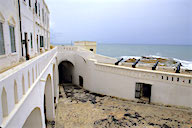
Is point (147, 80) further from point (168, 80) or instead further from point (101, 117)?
point (101, 117)

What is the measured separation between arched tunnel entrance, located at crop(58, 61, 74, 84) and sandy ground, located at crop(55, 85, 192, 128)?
9519 millimetres

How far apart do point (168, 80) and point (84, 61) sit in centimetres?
1020

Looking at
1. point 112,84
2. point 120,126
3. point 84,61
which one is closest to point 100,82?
point 112,84

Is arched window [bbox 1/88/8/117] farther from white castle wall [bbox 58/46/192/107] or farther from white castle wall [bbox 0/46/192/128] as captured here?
white castle wall [bbox 58/46/192/107]

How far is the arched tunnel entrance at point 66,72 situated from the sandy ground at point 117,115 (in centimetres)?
952

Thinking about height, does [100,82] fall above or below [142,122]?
above

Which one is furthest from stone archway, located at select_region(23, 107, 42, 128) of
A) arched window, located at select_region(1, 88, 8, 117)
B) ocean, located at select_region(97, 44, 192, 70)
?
ocean, located at select_region(97, 44, 192, 70)

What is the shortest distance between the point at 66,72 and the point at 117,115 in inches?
585

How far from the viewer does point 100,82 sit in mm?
15406

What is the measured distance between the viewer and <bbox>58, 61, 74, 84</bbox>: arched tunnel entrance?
22794 millimetres

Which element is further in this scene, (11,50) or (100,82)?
(100,82)

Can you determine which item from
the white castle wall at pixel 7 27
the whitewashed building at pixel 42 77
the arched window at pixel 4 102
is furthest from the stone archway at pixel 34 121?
the arched window at pixel 4 102

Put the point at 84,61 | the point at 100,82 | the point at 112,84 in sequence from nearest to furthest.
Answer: the point at 112,84
the point at 100,82
the point at 84,61

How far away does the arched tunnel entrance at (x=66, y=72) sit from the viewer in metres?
22.8
